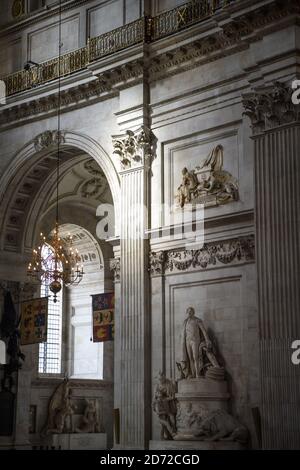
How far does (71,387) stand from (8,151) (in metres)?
8.49

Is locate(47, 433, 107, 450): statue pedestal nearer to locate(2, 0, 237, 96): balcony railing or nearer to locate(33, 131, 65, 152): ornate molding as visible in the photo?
locate(33, 131, 65, 152): ornate molding

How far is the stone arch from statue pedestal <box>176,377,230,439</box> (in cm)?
510

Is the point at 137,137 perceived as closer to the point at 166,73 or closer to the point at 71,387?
the point at 166,73

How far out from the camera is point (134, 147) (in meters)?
22.2

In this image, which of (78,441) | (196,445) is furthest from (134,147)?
(78,441)

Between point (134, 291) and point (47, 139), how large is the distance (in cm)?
588

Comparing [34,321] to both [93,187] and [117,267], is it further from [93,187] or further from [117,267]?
[93,187]

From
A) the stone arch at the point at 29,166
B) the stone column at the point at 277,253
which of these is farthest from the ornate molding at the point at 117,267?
the stone column at the point at 277,253

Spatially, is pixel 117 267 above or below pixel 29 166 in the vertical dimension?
below

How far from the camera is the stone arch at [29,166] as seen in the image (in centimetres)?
2314

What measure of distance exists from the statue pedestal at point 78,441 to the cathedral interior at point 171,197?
166 centimetres

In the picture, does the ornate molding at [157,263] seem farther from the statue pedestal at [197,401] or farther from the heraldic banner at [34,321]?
the heraldic banner at [34,321]

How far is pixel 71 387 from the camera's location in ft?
97.7

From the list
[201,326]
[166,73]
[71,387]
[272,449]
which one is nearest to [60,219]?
[71,387]
